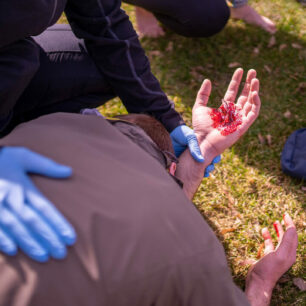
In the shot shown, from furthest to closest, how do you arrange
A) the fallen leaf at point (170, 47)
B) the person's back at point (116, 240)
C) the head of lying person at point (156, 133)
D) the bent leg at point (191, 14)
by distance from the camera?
the fallen leaf at point (170, 47), the bent leg at point (191, 14), the head of lying person at point (156, 133), the person's back at point (116, 240)

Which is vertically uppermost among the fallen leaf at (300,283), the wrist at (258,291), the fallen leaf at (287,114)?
the fallen leaf at (287,114)

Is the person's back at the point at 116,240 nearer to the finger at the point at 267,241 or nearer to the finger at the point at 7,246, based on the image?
the finger at the point at 7,246

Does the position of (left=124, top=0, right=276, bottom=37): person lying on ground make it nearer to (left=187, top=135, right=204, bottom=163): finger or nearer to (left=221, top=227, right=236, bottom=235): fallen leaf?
(left=187, top=135, right=204, bottom=163): finger

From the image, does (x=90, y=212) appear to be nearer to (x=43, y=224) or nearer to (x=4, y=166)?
(x=43, y=224)

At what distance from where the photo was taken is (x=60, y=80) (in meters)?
2.11

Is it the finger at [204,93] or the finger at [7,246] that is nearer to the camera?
the finger at [7,246]

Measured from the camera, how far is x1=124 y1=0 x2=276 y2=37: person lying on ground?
294cm

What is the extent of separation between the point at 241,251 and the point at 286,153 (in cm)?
83

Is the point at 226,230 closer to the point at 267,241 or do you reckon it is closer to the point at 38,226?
the point at 267,241

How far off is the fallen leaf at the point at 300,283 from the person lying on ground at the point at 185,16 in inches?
83.6

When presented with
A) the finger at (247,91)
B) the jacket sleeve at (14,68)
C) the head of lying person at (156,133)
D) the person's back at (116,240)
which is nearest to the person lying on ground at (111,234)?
Result: the person's back at (116,240)

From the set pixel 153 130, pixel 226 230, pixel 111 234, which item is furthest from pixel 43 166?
pixel 226 230

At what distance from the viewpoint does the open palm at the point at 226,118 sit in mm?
2158

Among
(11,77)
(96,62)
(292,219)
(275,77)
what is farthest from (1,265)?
(275,77)
